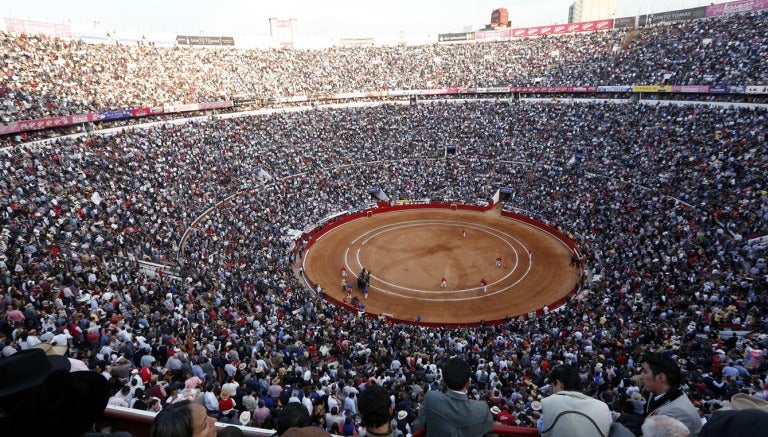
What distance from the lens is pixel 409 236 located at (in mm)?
40562

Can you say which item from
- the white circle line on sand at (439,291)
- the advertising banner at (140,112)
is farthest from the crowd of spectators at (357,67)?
the white circle line on sand at (439,291)

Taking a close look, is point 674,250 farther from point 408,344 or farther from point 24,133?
point 24,133

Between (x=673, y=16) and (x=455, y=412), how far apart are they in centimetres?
7621

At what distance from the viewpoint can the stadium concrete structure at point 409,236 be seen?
657 inches

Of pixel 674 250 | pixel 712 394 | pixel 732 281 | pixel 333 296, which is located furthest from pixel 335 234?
pixel 712 394

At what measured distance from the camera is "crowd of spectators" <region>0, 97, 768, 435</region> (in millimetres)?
13906

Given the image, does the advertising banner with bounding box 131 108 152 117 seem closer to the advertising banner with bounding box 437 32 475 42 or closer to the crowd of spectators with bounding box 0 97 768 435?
the crowd of spectators with bounding box 0 97 768 435

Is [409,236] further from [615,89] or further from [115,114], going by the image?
[615,89]

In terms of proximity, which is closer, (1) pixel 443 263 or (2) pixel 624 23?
(1) pixel 443 263

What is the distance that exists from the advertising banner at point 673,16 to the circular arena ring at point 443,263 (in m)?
42.4

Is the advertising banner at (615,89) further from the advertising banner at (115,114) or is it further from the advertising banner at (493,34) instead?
the advertising banner at (115,114)

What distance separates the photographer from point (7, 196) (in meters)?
26.0

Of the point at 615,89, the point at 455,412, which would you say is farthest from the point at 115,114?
the point at 615,89

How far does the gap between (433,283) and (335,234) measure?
1205 cm
